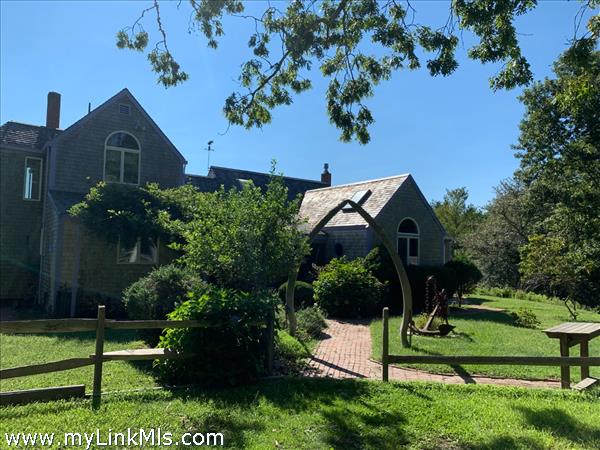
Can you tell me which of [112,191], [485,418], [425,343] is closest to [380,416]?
[485,418]

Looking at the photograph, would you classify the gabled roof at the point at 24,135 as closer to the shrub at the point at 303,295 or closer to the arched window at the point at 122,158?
the arched window at the point at 122,158

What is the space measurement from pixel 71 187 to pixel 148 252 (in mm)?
3919

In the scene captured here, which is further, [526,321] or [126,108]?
[126,108]

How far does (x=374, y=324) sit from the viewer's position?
46.4 feet

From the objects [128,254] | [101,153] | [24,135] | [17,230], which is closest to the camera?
[128,254]

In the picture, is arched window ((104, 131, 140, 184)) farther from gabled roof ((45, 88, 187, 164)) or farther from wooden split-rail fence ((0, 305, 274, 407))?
wooden split-rail fence ((0, 305, 274, 407))

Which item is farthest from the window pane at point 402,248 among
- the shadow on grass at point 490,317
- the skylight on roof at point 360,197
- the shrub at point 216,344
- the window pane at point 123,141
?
the shrub at point 216,344

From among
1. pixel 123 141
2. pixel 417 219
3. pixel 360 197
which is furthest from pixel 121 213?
pixel 417 219

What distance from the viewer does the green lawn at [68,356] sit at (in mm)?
7453

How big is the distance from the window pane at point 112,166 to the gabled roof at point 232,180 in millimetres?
5113

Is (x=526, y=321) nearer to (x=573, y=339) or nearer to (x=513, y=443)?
(x=573, y=339)

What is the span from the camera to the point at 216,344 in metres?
6.89

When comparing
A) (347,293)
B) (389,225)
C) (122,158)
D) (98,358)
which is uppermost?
(122,158)

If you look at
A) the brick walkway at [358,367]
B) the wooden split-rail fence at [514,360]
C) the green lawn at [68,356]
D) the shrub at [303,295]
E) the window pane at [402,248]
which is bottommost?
the green lawn at [68,356]
